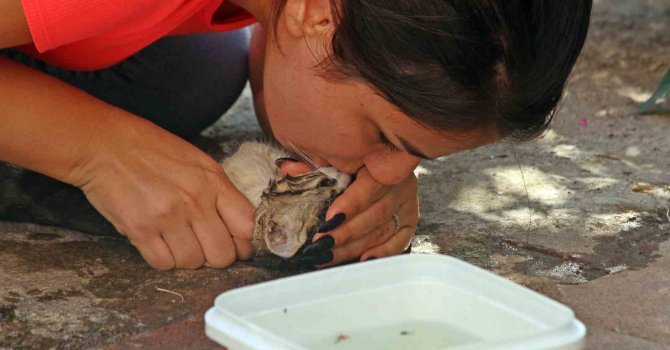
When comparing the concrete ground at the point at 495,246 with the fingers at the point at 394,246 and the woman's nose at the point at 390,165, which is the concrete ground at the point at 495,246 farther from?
the woman's nose at the point at 390,165

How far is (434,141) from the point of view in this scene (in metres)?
1.94

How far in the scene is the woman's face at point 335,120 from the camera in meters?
1.92

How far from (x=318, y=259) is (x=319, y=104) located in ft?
0.99

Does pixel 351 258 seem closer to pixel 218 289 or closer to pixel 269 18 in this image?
pixel 218 289

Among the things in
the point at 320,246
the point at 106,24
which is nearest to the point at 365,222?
the point at 320,246

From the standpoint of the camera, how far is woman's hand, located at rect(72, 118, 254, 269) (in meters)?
2.11

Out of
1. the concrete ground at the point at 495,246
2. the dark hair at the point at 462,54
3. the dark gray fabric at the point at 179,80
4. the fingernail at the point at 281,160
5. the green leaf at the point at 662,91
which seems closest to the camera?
the dark hair at the point at 462,54

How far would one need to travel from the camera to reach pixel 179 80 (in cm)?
287

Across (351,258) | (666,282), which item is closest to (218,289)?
(351,258)

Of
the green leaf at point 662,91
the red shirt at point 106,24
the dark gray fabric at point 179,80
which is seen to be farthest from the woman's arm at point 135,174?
the green leaf at point 662,91

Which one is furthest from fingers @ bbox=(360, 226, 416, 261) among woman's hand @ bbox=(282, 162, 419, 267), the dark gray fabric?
the dark gray fabric

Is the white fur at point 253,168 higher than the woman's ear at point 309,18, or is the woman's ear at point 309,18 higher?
the woman's ear at point 309,18

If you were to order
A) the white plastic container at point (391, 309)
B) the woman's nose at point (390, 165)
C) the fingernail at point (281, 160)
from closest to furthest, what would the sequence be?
1. the white plastic container at point (391, 309)
2. the woman's nose at point (390, 165)
3. the fingernail at point (281, 160)

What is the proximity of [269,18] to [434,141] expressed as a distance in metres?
0.45
